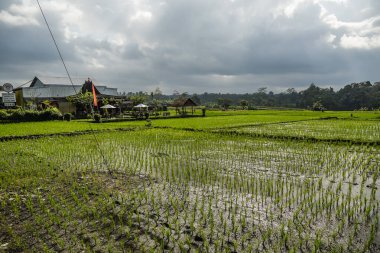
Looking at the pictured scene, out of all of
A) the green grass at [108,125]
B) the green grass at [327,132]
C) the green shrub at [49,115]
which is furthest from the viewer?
the green shrub at [49,115]

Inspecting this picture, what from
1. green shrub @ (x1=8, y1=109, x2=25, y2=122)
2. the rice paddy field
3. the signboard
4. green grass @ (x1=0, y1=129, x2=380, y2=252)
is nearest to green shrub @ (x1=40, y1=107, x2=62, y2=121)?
green shrub @ (x1=8, y1=109, x2=25, y2=122)

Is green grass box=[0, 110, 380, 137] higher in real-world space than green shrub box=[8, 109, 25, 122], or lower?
lower

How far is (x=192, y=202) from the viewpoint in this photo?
4648mm

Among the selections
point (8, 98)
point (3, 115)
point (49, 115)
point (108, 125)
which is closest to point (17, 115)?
point (3, 115)

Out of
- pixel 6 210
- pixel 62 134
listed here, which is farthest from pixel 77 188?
pixel 62 134

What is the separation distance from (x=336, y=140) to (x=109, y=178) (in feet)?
31.0

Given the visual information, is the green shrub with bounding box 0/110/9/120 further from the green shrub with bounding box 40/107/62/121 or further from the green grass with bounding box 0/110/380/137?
the green shrub with bounding box 40/107/62/121

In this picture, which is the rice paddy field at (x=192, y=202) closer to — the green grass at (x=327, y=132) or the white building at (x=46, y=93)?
the green grass at (x=327, y=132)

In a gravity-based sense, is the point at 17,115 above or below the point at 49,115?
above

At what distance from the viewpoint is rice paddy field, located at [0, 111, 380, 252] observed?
3408 mm

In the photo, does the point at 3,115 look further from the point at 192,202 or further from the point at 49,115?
the point at 192,202

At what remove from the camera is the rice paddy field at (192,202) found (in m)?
3.41

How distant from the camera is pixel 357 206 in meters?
4.33

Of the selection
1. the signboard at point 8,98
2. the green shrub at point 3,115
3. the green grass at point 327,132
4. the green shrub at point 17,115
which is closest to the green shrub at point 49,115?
the green shrub at point 17,115
